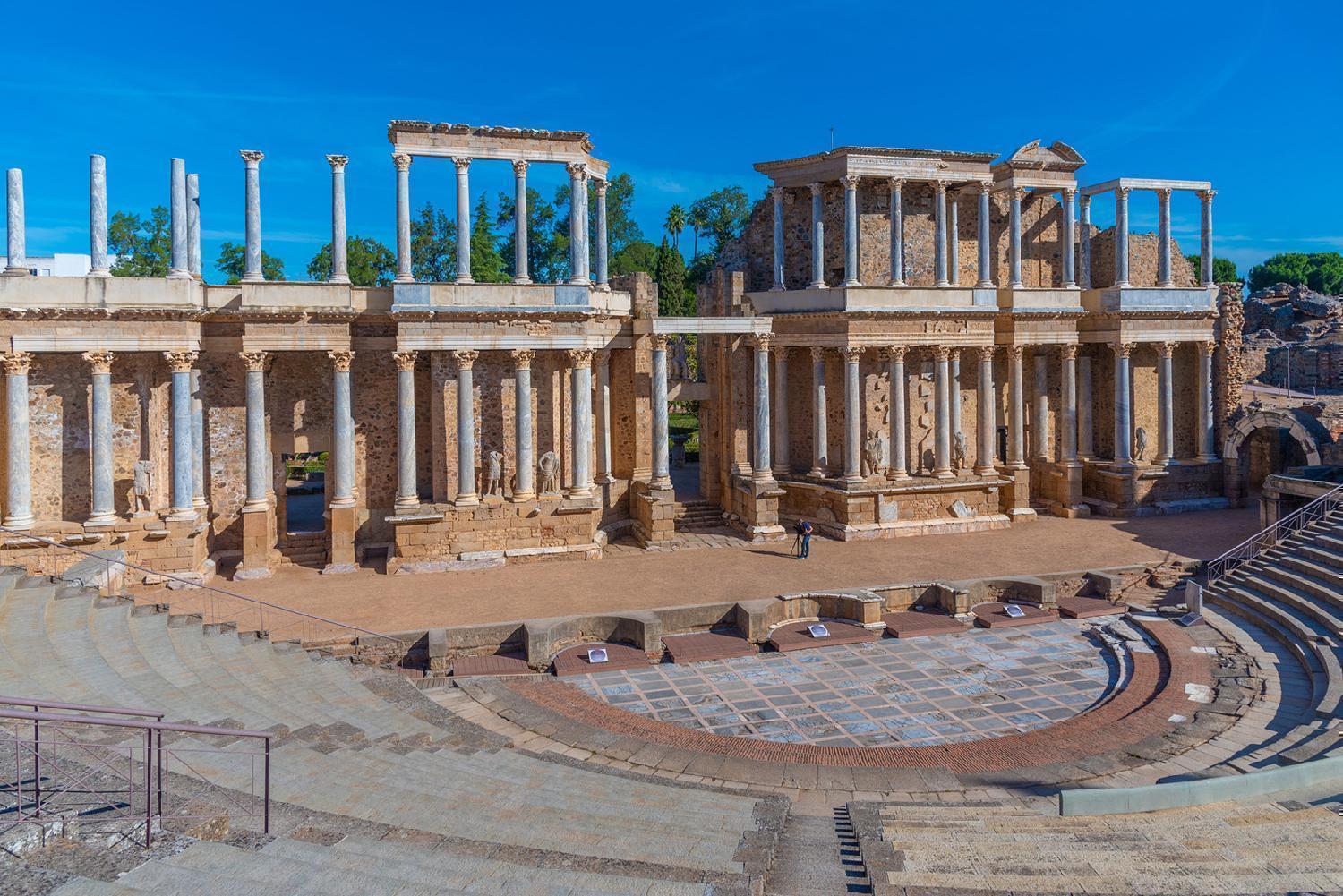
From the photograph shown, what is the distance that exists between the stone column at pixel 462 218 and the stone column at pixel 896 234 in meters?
12.9

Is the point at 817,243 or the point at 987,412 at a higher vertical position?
the point at 817,243

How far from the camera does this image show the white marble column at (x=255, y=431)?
2334 centimetres

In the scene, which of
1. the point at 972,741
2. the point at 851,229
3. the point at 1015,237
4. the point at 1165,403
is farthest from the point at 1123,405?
Answer: the point at 972,741

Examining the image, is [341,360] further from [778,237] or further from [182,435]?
[778,237]

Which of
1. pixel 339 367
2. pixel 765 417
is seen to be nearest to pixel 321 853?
pixel 339 367

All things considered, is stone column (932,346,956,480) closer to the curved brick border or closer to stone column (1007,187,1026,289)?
stone column (1007,187,1026,289)

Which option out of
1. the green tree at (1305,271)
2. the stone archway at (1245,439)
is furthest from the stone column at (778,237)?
the green tree at (1305,271)

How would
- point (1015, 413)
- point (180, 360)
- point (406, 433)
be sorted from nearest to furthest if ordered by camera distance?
1. point (180, 360)
2. point (406, 433)
3. point (1015, 413)

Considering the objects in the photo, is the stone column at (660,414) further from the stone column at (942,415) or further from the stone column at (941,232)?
the stone column at (941,232)

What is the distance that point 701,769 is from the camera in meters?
12.8

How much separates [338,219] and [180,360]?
17.0ft

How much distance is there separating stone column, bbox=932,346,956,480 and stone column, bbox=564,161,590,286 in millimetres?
11538

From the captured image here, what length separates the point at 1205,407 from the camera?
32.3m

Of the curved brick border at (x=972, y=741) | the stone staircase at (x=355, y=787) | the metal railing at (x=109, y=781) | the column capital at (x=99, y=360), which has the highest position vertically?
the column capital at (x=99, y=360)
